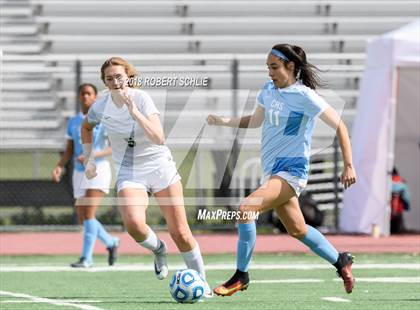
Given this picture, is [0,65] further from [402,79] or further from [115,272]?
[115,272]

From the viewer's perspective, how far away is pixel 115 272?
513 inches

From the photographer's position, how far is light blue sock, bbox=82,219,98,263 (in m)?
13.5

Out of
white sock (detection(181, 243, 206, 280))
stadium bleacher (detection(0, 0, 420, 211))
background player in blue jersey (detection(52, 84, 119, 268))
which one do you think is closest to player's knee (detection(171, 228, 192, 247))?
white sock (detection(181, 243, 206, 280))

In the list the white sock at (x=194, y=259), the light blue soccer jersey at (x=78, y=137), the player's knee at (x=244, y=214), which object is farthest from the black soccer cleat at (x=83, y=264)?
the player's knee at (x=244, y=214)

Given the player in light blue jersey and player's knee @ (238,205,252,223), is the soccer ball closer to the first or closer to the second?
the player in light blue jersey

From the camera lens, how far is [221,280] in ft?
39.5

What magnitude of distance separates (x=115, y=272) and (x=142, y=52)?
10340 mm

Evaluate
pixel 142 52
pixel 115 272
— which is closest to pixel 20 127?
pixel 142 52

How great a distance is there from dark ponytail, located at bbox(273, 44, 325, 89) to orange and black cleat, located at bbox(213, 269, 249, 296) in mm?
1561

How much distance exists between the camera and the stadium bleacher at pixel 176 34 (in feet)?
70.1

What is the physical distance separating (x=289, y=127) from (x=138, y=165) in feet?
4.07

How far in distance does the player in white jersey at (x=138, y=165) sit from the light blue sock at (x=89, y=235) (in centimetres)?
379

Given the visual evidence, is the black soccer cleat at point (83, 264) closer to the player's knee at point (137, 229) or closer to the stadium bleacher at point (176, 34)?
the player's knee at point (137, 229)

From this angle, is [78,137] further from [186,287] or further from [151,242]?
[186,287]
